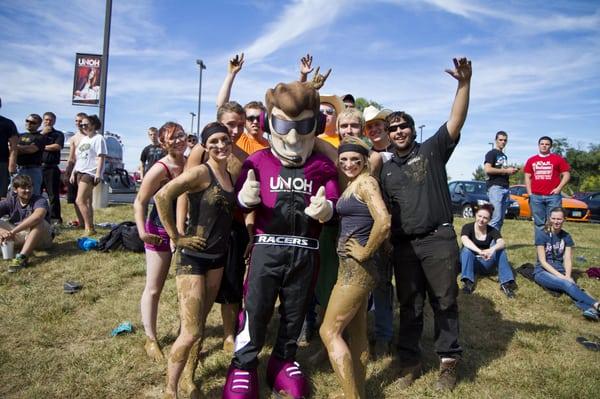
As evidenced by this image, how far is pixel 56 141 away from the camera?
312 inches

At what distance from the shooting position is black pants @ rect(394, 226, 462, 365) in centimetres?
329

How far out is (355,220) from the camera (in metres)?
2.94

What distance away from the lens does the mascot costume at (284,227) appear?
9.66 ft

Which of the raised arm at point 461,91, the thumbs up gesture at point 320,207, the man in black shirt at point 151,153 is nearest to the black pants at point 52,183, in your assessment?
the man in black shirt at point 151,153

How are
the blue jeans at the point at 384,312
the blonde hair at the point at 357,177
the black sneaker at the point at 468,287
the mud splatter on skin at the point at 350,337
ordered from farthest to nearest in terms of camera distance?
1. the black sneaker at the point at 468,287
2. the blue jeans at the point at 384,312
3. the blonde hair at the point at 357,177
4. the mud splatter on skin at the point at 350,337

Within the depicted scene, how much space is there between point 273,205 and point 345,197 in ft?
1.68

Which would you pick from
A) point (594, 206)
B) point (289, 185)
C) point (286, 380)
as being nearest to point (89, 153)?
point (289, 185)

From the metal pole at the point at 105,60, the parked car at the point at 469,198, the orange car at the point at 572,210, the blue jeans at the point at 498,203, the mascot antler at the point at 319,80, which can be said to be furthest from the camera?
the orange car at the point at 572,210

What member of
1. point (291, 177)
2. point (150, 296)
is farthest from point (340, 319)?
point (150, 296)

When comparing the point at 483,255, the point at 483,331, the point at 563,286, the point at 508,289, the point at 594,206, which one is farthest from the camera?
the point at 594,206

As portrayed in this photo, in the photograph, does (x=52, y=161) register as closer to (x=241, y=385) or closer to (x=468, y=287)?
(x=241, y=385)

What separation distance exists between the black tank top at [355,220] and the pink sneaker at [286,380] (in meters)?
1.00

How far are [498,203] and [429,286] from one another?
451 cm

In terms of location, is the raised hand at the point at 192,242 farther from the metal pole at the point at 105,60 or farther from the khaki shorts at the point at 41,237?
the metal pole at the point at 105,60
